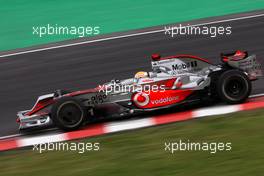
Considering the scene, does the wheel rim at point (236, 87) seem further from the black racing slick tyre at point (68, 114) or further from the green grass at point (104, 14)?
the green grass at point (104, 14)

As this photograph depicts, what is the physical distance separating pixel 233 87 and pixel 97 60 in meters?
5.09

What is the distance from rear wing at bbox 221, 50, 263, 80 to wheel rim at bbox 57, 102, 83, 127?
2.43 metres

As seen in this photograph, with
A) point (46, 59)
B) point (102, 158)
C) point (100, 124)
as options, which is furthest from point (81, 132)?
point (46, 59)

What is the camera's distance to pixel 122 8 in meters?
18.7

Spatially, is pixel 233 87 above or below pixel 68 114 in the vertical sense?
above

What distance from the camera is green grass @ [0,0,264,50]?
17.3 metres

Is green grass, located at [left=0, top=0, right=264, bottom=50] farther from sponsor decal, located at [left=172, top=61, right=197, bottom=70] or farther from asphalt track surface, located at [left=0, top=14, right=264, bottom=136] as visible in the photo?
sponsor decal, located at [left=172, top=61, right=197, bottom=70]

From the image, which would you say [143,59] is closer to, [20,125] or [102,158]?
[20,125]

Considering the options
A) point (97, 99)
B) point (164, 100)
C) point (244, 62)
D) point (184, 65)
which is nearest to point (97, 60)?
point (184, 65)

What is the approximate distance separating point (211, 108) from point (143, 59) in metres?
4.20

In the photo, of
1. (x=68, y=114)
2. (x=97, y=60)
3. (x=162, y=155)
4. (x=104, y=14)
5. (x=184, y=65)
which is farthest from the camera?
(x=104, y=14)

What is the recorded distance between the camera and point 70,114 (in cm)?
1014

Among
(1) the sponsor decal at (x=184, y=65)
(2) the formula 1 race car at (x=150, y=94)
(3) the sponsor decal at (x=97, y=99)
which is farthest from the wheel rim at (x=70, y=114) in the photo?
(1) the sponsor decal at (x=184, y=65)

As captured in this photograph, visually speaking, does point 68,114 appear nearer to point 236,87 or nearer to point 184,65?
point 184,65
